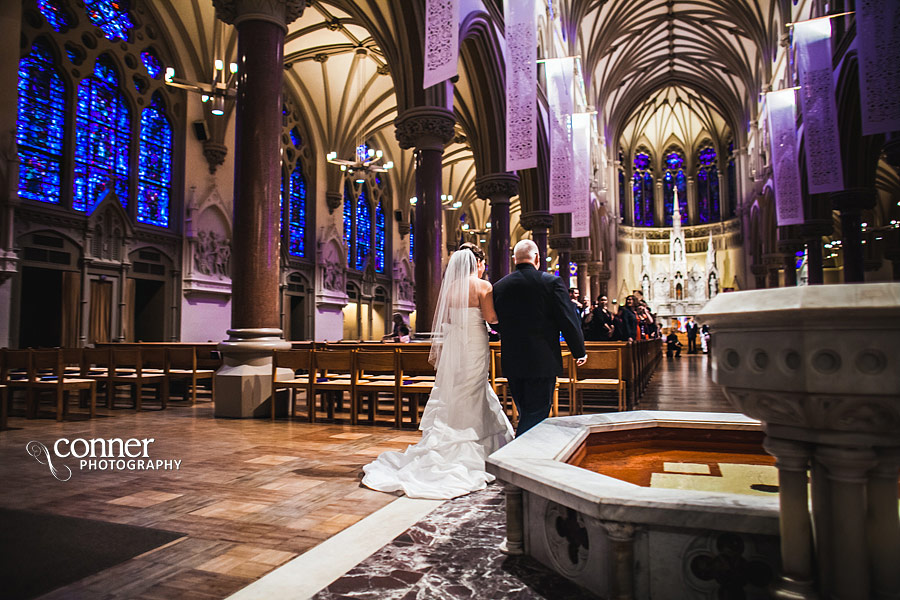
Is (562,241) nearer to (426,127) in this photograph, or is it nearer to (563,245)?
(563,245)

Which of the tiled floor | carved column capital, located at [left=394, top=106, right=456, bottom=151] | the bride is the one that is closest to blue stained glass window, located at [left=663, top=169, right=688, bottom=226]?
carved column capital, located at [left=394, top=106, right=456, bottom=151]

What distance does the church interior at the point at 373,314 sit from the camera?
144 centimetres

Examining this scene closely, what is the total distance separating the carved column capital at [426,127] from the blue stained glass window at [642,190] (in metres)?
31.0

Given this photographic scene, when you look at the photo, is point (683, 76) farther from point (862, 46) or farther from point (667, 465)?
point (667, 465)

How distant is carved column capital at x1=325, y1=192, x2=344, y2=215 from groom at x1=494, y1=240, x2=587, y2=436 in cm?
1774

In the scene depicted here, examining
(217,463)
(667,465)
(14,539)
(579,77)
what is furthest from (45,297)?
(579,77)

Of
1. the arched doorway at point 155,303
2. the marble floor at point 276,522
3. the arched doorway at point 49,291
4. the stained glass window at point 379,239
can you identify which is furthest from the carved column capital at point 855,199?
the arched doorway at point 49,291

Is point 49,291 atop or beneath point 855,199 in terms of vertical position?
beneath

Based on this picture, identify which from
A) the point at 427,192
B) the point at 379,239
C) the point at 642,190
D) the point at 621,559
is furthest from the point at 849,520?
the point at 642,190

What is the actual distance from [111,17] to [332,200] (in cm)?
867

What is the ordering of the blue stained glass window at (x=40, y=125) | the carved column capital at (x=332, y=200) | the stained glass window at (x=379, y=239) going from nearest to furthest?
the blue stained glass window at (x=40, y=125)
the carved column capital at (x=332, y=200)
the stained glass window at (x=379, y=239)

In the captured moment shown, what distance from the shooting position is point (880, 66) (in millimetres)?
8773

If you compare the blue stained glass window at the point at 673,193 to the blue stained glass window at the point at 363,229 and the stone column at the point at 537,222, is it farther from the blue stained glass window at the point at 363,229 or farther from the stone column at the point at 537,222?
the stone column at the point at 537,222

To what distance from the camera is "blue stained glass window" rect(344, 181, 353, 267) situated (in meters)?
22.2
